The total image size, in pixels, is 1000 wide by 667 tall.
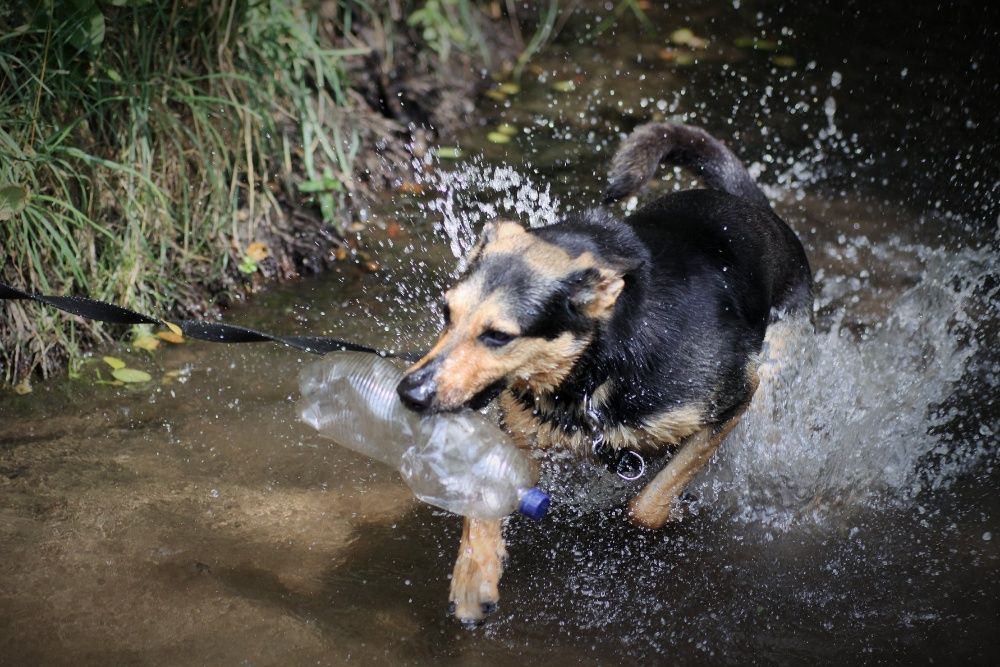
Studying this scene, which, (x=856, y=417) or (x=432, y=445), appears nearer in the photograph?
(x=432, y=445)

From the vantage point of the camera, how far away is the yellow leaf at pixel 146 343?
464cm

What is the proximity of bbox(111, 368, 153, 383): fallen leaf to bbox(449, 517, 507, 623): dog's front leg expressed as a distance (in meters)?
1.91

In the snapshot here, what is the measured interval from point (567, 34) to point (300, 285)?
3.46 meters

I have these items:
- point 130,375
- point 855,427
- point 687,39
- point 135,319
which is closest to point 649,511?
point 855,427

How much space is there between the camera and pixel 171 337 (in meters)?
4.74

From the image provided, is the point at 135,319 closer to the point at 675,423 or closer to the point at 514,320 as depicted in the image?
the point at 514,320

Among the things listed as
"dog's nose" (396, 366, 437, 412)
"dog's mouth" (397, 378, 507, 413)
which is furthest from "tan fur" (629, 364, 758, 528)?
"dog's nose" (396, 366, 437, 412)

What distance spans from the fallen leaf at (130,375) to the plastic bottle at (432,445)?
1329 millimetres

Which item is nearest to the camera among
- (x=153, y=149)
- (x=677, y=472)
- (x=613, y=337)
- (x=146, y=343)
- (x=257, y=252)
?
(x=613, y=337)

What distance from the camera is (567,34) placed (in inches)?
300

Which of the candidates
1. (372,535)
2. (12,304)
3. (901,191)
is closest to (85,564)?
(372,535)

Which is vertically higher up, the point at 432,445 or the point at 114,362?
the point at 432,445

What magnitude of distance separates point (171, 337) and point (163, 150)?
3.03ft

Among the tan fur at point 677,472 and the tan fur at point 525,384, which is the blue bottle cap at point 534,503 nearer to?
the tan fur at point 525,384
